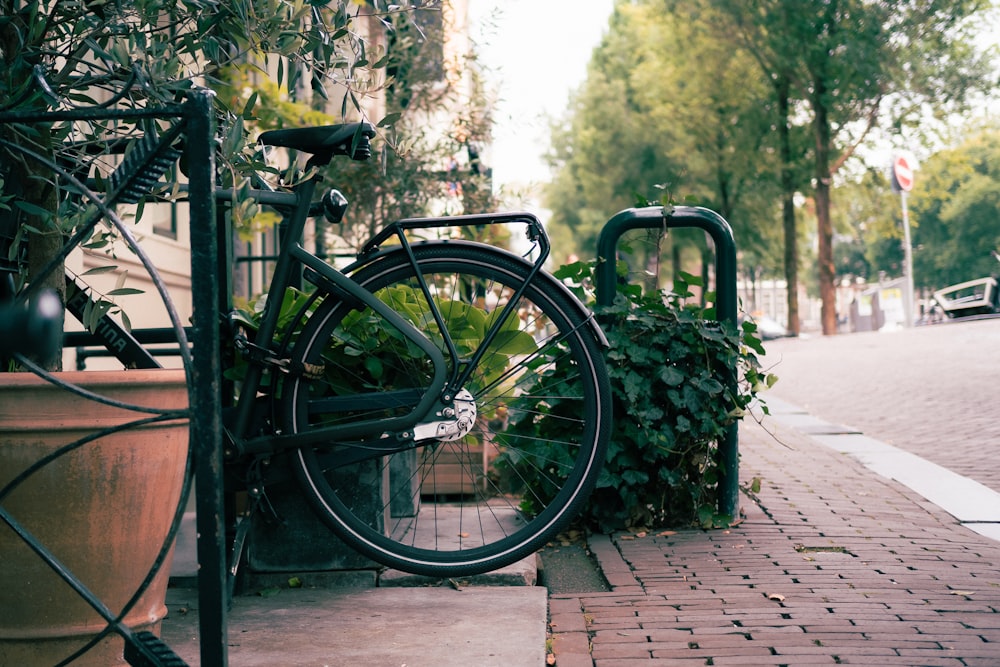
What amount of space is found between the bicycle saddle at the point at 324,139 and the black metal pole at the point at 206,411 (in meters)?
0.90

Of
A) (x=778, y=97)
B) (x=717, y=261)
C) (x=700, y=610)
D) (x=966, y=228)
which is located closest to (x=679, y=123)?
(x=778, y=97)

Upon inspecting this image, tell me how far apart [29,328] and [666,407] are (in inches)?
119

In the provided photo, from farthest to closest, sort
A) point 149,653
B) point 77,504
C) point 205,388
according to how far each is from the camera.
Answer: point 77,504
point 149,653
point 205,388

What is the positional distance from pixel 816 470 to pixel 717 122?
78.4ft

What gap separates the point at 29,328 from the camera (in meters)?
1.28

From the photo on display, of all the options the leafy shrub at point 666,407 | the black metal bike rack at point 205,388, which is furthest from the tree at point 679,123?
the black metal bike rack at point 205,388

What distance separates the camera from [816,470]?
5.66m

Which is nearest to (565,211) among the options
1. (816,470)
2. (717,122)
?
(717,122)

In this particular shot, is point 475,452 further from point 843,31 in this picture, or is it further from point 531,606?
point 843,31

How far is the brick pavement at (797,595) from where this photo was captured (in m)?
2.60

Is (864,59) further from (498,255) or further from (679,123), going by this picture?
(498,255)

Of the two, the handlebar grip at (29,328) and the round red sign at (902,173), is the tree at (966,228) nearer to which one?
the round red sign at (902,173)

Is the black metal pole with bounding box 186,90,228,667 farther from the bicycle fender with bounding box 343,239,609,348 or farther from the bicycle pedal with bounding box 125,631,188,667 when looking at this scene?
the bicycle fender with bounding box 343,239,609,348

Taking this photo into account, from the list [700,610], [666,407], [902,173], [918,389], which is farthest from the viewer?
[902,173]
